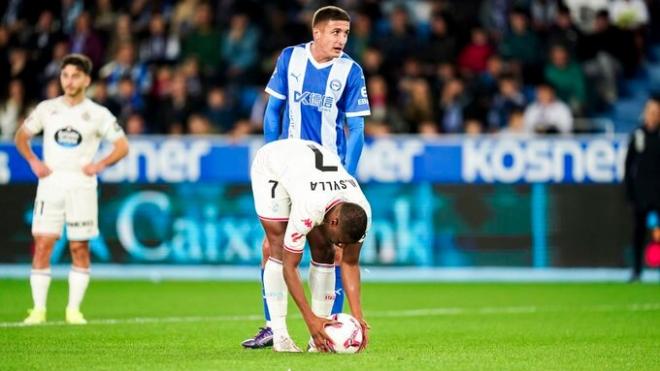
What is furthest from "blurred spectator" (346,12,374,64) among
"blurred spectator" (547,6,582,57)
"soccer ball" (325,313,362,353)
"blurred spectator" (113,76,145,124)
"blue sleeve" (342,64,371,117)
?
"soccer ball" (325,313,362,353)

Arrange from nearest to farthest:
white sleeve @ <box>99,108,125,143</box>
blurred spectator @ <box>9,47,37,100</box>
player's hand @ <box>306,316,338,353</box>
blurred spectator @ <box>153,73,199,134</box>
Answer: player's hand @ <box>306,316,338,353</box> → white sleeve @ <box>99,108,125,143</box> → blurred spectator @ <box>153,73,199,134</box> → blurred spectator @ <box>9,47,37,100</box>

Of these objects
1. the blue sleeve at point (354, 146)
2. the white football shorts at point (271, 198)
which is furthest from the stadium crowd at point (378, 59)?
the white football shorts at point (271, 198)

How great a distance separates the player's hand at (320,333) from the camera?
30.8 ft

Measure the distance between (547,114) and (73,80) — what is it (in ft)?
29.0

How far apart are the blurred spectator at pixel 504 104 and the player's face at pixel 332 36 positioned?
9.82 metres

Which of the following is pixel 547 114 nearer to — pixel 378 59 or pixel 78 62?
pixel 378 59

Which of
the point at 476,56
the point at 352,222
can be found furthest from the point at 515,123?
the point at 352,222

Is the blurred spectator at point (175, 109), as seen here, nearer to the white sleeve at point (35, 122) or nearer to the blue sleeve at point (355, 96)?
the white sleeve at point (35, 122)

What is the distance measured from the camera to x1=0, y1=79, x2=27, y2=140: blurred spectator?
21.3 meters

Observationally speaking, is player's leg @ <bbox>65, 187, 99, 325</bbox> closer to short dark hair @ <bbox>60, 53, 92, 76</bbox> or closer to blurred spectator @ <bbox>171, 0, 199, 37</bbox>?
short dark hair @ <bbox>60, 53, 92, 76</bbox>

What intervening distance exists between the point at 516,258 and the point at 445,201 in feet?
3.82

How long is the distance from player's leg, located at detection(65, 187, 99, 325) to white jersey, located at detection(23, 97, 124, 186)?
0.12 metres

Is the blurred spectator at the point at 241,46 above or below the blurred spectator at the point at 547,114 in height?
above

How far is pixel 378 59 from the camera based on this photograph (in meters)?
21.0
